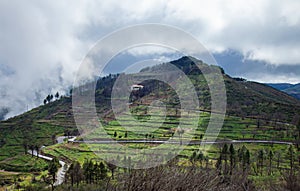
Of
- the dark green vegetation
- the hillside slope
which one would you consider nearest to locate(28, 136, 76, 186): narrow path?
the dark green vegetation

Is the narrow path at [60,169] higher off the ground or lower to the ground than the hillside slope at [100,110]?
lower

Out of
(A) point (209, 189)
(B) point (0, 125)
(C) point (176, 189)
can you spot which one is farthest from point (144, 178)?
(B) point (0, 125)

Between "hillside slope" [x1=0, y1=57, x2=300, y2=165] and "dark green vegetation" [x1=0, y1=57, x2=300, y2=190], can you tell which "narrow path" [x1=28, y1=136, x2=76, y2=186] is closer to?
"dark green vegetation" [x1=0, y1=57, x2=300, y2=190]

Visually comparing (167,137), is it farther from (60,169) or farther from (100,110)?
(100,110)

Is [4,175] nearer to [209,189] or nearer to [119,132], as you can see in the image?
[119,132]

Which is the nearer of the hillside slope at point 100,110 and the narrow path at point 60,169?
the narrow path at point 60,169

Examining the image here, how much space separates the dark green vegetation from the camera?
4258mm

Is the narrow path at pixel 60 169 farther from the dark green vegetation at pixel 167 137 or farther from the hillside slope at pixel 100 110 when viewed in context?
the hillside slope at pixel 100 110

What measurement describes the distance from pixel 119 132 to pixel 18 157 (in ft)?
58.8

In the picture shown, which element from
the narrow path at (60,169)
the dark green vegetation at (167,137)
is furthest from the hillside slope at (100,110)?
the narrow path at (60,169)

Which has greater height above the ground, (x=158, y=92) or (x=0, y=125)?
(x=158, y=92)

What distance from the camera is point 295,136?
162 ft

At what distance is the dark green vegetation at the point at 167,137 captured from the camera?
168 inches

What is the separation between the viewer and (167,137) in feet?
146
